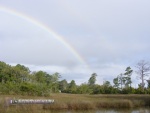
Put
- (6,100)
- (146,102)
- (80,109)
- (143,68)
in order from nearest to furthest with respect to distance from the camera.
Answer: (6,100) < (80,109) < (146,102) < (143,68)

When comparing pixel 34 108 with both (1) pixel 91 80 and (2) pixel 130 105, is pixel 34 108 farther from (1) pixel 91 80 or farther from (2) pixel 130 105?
(1) pixel 91 80

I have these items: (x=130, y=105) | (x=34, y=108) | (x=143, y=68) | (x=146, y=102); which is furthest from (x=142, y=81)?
(x=34, y=108)

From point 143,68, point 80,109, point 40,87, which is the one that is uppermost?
point 143,68

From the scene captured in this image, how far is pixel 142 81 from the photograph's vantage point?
65125 millimetres

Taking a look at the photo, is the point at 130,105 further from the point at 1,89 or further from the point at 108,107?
the point at 1,89

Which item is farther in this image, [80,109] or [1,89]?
[1,89]

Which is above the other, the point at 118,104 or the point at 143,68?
the point at 143,68

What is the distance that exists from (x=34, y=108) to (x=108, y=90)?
3818cm

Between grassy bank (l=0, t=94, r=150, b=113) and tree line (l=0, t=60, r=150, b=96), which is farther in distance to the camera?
tree line (l=0, t=60, r=150, b=96)

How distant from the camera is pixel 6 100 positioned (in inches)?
1124

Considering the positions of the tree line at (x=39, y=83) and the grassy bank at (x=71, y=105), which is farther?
the tree line at (x=39, y=83)

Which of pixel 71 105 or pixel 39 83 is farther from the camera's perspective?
pixel 39 83

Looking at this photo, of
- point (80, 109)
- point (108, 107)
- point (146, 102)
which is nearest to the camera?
point (80, 109)

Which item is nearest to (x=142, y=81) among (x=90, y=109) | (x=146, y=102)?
(x=146, y=102)
